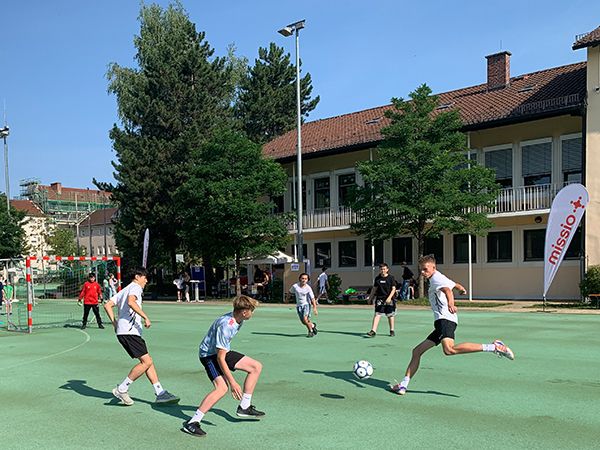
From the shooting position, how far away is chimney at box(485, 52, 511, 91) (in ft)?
117

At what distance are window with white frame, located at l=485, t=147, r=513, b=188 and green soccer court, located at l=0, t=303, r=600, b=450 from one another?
1695 centimetres

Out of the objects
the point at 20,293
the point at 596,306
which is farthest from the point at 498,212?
the point at 20,293

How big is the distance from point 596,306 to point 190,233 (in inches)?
849

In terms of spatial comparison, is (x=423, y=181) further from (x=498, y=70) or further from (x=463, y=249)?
(x=498, y=70)

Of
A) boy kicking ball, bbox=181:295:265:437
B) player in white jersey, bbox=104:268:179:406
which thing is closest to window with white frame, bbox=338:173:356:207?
player in white jersey, bbox=104:268:179:406

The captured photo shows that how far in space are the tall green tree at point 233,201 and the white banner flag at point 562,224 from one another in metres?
16.5

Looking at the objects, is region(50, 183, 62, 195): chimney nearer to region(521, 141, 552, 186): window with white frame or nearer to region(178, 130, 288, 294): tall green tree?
region(178, 130, 288, 294): tall green tree

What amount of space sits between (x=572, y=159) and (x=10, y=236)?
45469mm

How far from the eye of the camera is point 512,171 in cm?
3119

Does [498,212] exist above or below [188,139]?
below

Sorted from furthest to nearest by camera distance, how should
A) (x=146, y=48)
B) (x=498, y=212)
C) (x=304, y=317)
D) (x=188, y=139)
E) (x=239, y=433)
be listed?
(x=146, y=48) → (x=188, y=139) → (x=498, y=212) → (x=304, y=317) → (x=239, y=433)

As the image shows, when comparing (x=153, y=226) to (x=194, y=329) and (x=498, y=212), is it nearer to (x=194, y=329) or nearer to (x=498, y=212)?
(x=498, y=212)

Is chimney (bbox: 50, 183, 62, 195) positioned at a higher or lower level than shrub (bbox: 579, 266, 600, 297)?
higher

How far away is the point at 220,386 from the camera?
670 cm
